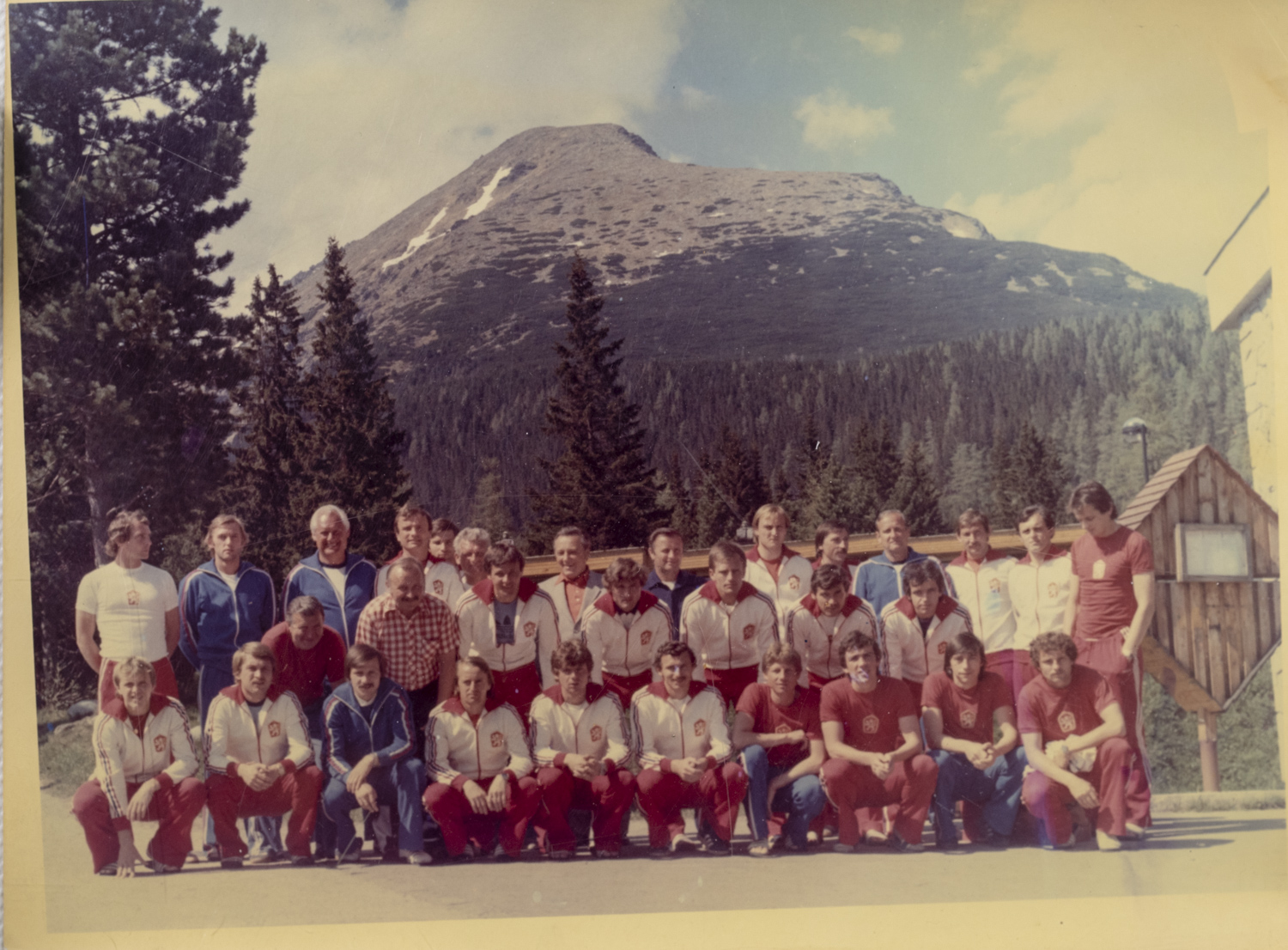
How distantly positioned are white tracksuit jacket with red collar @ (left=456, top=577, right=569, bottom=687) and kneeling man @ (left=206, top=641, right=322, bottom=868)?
803 mm

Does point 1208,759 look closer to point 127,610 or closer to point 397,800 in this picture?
point 397,800

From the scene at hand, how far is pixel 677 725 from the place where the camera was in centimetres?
436

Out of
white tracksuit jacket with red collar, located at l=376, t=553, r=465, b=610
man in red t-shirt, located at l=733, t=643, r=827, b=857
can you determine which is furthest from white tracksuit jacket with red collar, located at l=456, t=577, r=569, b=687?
man in red t-shirt, located at l=733, t=643, r=827, b=857

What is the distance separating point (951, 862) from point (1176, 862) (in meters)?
1.11

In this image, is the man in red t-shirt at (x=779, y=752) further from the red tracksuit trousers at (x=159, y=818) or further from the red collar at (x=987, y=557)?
the red tracksuit trousers at (x=159, y=818)

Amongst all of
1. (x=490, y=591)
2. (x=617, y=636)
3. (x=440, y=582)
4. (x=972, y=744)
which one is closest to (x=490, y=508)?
(x=440, y=582)

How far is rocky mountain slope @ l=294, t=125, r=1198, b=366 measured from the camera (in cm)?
530

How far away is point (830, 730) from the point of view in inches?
171

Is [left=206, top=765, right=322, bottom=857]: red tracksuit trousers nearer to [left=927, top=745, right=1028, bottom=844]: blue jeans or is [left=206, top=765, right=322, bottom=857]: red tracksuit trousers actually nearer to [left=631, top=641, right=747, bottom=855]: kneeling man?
[left=631, top=641, right=747, bottom=855]: kneeling man

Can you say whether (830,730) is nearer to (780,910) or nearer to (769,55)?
(780,910)

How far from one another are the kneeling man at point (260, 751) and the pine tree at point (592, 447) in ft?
4.58

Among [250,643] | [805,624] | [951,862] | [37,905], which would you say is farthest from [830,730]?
[37,905]

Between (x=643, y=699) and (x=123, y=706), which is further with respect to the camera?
(x=123, y=706)

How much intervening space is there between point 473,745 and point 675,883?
1.07 meters
